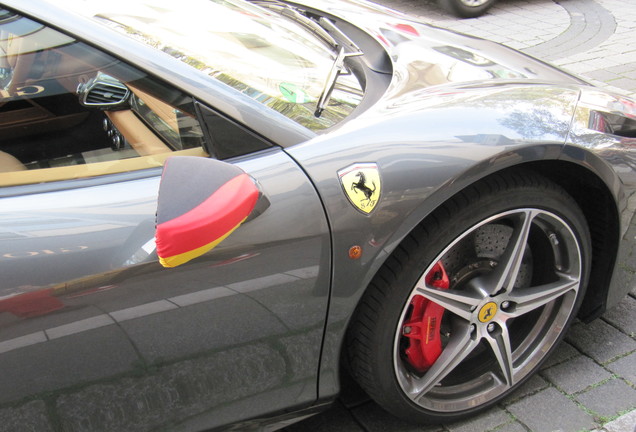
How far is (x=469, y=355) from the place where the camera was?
2254mm

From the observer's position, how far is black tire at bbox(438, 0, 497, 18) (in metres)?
6.76

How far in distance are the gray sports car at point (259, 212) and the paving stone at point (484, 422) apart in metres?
0.06

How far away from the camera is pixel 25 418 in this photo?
146 cm

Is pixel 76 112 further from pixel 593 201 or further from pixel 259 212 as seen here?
pixel 593 201

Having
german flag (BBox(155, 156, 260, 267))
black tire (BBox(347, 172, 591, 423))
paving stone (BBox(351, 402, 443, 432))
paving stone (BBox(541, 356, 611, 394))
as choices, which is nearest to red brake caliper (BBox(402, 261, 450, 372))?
black tire (BBox(347, 172, 591, 423))

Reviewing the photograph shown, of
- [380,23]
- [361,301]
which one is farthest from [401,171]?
[380,23]

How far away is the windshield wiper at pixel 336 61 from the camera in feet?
5.97

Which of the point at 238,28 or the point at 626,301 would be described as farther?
the point at 626,301

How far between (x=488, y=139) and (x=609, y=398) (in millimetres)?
1093

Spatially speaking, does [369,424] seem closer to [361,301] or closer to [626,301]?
[361,301]

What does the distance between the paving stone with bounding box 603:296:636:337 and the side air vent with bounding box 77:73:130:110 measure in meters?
2.05

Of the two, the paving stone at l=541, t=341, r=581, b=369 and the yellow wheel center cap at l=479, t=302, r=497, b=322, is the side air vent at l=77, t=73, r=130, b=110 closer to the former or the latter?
the yellow wheel center cap at l=479, t=302, r=497, b=322

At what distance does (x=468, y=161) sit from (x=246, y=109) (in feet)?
1.96

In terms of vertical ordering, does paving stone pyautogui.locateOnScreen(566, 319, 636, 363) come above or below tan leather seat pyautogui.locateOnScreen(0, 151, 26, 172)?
below
